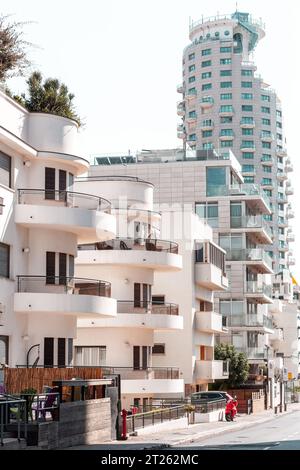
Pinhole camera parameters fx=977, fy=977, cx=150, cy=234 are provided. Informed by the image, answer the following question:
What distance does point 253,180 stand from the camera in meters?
171

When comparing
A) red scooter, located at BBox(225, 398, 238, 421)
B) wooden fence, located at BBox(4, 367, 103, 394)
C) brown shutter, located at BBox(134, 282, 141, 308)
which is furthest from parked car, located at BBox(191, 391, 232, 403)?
wooden fence, located at BBox(4, 367, 103, 394)

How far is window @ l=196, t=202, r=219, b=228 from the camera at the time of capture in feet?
277

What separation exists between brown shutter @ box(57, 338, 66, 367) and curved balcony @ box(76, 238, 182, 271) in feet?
34.5

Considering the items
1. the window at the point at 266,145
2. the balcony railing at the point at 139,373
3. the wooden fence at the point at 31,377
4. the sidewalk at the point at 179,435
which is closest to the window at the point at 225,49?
the window at the point at 266,145

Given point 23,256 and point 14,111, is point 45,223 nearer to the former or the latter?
point 23,256

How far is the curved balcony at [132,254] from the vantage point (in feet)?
162

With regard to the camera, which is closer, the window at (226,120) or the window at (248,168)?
the window at (248,168)

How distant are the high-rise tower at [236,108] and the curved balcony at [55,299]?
131040 millimetres

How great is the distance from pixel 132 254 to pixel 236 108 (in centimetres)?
12492

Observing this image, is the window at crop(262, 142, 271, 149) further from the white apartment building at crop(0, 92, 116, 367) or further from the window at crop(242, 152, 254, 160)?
the white apartment building at crop(0, 92, 116, 367)

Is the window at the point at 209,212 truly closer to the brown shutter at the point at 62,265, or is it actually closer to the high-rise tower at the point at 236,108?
the brown shutter at the point at 62,265

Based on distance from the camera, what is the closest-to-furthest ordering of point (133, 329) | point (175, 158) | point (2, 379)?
point (2, 379), point (133, 329), point (175, 158)

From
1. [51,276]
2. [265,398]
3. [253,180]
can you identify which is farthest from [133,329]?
[253,180]

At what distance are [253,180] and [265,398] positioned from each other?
3699 inches
